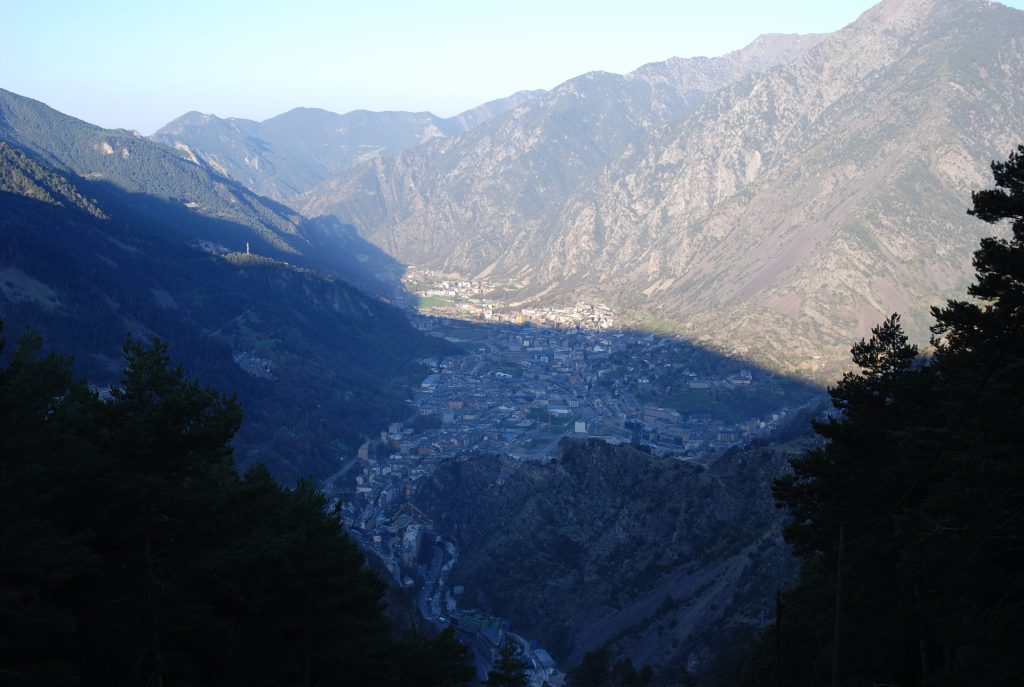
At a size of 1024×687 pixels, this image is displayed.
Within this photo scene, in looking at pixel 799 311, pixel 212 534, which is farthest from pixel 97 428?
pixel 799 311

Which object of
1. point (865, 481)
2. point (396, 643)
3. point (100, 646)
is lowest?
point (396, 643)

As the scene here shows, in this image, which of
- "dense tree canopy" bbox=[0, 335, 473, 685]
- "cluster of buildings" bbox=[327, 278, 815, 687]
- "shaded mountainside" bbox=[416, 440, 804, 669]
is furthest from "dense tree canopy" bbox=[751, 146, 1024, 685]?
"cluster of buildings" bbox=[327, 278, 815, 687]

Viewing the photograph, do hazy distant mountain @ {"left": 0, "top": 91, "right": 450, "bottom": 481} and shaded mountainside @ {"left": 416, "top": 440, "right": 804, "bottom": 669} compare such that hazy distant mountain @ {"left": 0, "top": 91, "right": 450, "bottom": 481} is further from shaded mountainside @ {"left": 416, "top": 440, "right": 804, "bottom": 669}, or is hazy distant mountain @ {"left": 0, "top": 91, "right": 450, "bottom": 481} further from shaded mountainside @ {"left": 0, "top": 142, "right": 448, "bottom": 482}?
shaded mountainside @ {"left": 416, "top": 440, "right": 804, "bottom": 669}

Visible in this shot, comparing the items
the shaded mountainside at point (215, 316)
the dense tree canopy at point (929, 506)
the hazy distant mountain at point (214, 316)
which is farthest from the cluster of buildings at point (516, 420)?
the dense tree canopy at point (929, 506)

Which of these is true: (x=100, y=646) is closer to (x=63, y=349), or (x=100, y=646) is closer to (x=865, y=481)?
(x=865, y=481)

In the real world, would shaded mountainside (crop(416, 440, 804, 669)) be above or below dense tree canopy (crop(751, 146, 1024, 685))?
below

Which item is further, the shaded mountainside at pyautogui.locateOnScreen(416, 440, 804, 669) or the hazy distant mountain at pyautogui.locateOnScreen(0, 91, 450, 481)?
the hazy distant mountain at pyautogui.locateOnScreen(0, 91, 450, 481)

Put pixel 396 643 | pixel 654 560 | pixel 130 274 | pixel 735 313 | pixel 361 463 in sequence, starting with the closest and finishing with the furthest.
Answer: pixel 396 643, pixel 654 560, pixel 361 463, pixel 130 274, pixel 735 313
